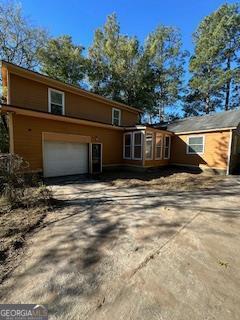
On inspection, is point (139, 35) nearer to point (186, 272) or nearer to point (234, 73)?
point (234, 73)

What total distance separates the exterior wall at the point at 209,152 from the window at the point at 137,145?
3608 mm

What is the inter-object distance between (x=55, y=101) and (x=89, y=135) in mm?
2830

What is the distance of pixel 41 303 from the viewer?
2010mm

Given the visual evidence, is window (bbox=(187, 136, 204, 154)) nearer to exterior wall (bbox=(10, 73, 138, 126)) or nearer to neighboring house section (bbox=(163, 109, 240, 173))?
neighboring house section (bbox=(163, 109, 240, 173))

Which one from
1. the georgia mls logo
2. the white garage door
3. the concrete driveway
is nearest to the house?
the white garage door

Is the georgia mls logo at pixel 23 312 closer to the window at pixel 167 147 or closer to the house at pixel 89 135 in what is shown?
the house at pixel 89 135

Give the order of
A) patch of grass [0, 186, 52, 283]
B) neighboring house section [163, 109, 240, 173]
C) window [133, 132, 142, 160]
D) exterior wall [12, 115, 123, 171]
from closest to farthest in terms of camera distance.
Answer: patch of grass [0, 186, 52, 283]
exterior wall [12, 115, 123, 171]
neighboring house section [163, 109, 240, 173]
window [133, 132, 142, 160]

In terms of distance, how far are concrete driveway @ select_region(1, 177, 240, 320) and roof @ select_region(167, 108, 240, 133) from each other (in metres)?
8.24

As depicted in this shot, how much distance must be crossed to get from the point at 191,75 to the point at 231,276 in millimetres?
25819

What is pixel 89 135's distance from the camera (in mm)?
11078

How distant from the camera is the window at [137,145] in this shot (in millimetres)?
12094

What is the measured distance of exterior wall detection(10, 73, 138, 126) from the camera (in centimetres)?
927

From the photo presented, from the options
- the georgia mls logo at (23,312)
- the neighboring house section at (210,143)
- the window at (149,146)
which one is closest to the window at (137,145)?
the window at (149,146)

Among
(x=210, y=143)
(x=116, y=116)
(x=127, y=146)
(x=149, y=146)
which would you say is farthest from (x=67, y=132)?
(x=210, y=143)
